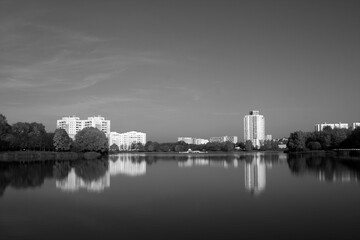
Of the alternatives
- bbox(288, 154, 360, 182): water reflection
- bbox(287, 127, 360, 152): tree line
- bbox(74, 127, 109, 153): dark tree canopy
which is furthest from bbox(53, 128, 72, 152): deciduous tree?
bbox(287, 127, 360, 152): tree line

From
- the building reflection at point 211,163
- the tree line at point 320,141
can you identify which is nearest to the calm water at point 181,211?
the building reflection at point 211,163

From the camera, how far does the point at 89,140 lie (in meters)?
Result: 93.1

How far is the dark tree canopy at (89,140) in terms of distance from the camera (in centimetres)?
9306

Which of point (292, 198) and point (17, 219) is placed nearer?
point (17, 219)

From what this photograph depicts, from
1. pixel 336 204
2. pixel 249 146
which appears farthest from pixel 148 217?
pixel 249 146

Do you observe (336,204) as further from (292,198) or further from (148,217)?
(148,217)

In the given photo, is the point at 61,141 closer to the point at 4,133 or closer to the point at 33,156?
the point at 33,156

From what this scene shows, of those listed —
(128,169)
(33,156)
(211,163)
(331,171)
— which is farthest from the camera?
(33,156)

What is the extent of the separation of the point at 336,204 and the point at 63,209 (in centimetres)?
1524

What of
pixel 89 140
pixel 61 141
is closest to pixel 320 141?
pixel 89 140

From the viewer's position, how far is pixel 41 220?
16875mm

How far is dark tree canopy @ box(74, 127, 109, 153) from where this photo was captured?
93.1m

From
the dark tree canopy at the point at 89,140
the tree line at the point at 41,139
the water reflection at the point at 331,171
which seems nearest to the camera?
the water reflection at the point at 331,171

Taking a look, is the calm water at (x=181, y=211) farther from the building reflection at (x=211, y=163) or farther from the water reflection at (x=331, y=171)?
the building reflection at (x=211, y=163)
